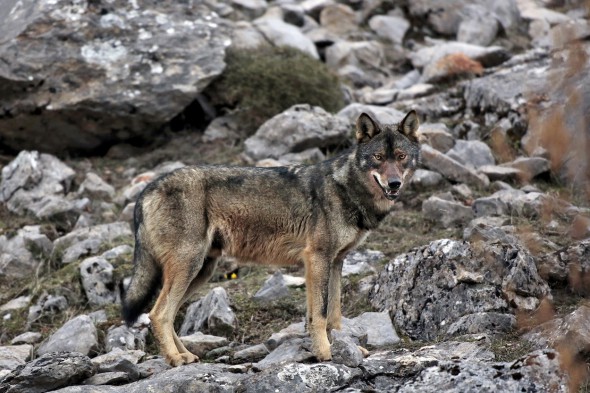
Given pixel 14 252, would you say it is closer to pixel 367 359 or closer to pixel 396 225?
pixel 396 225

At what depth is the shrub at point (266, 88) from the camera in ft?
52.1

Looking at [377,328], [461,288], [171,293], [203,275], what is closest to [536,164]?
[461,288]

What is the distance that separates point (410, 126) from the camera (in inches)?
324

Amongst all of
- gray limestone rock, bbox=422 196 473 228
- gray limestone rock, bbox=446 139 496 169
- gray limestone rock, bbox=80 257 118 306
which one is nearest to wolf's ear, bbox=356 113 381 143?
gray limestone rock, bbox=422 196 473 228

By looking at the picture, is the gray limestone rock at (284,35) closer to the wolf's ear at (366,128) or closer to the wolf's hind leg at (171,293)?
the wolf's ear at (366,128)

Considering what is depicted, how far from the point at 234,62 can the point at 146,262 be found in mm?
8874

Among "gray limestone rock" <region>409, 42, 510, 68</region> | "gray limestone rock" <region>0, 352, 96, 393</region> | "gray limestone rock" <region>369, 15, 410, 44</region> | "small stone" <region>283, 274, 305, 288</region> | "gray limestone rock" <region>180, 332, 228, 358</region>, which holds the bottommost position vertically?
"gray limestone rock" <region>369, 15, 410, 44</region>

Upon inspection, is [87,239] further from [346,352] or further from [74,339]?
[346,352]

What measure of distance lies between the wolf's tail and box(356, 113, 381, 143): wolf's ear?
7.22ft

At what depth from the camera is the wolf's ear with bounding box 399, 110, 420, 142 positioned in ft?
26.8

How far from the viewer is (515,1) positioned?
22.0 metres

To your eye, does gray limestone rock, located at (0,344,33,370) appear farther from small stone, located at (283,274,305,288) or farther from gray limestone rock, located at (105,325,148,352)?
small stone, located at (283,274,305,288)

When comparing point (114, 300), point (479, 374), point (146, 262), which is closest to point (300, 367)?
point (479, 374)

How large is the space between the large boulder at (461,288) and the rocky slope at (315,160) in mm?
21
